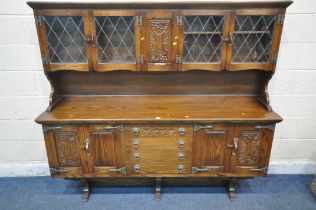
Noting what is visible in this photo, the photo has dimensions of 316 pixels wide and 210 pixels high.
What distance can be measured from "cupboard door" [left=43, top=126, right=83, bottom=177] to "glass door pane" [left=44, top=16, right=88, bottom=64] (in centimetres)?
56

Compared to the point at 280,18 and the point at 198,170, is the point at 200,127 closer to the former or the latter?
the point at 198,170

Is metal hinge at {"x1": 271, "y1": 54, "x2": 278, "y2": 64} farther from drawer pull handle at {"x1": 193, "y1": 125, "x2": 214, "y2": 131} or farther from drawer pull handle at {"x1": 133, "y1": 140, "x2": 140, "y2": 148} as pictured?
drawer pull handle at {"x1": 133, "y1": 140, "x2": 140, "y2": 148}

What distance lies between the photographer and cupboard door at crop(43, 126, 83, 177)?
6.15 ft

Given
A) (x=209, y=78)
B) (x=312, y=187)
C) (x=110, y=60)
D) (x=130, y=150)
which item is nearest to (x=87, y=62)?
(x=110, y=60)

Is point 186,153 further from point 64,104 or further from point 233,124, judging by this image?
point 64,104

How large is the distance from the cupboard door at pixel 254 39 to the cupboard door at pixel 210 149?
20.7 inches

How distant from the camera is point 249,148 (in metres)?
1.95

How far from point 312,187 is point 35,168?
9.12 ft

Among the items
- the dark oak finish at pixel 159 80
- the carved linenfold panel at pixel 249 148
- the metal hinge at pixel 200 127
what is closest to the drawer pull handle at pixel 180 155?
the dark oak finish at pixel 159 80

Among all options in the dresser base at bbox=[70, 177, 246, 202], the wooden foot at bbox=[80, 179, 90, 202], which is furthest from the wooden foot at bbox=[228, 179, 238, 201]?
the wooden foot at bbox=[80, 179, 90, 202]

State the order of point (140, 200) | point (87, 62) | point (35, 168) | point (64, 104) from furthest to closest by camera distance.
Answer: point (35, 168), point (140, 200), point (64, 104), point (87, 62)

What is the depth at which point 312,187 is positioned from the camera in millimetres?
2221

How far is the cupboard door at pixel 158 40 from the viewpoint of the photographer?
175cm

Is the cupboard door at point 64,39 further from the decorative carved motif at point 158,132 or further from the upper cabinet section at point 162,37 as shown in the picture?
the decorative carved motif at point 158,132
